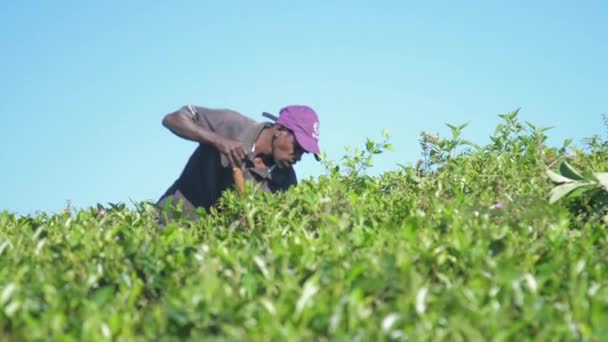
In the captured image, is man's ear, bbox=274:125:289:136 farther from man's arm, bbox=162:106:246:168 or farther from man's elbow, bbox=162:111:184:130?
man's elbow, bbox=162:111:184:130

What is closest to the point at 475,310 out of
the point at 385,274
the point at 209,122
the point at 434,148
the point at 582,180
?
the point at 385,274

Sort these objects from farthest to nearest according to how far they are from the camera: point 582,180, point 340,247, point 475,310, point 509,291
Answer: point 582,180
point 340,247
point 509,291
point 475,310

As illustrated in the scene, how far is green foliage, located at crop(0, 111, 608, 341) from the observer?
2.50m

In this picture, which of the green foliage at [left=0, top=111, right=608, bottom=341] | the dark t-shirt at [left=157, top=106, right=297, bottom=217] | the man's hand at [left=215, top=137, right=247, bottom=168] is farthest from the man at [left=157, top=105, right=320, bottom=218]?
the green foliage at [left=0, top=111, right=608, bottom=341]

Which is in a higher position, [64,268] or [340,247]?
[340,247]

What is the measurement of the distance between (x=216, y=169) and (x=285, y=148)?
61 centimetres

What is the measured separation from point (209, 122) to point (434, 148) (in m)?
1.92

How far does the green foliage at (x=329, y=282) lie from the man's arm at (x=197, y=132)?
1.71 metres

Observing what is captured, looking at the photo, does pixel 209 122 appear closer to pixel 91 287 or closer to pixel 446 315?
pixel 91 287

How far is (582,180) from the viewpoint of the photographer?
17.5 feet

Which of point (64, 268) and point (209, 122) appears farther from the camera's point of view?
point (209, 122)

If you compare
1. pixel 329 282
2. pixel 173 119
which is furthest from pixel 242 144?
pixel 329 282

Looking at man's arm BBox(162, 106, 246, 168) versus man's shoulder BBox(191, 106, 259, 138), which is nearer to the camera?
man's arm BBox(162, 106, 246, 168)

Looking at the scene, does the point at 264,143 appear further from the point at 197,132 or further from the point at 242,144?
the point at 197,132
